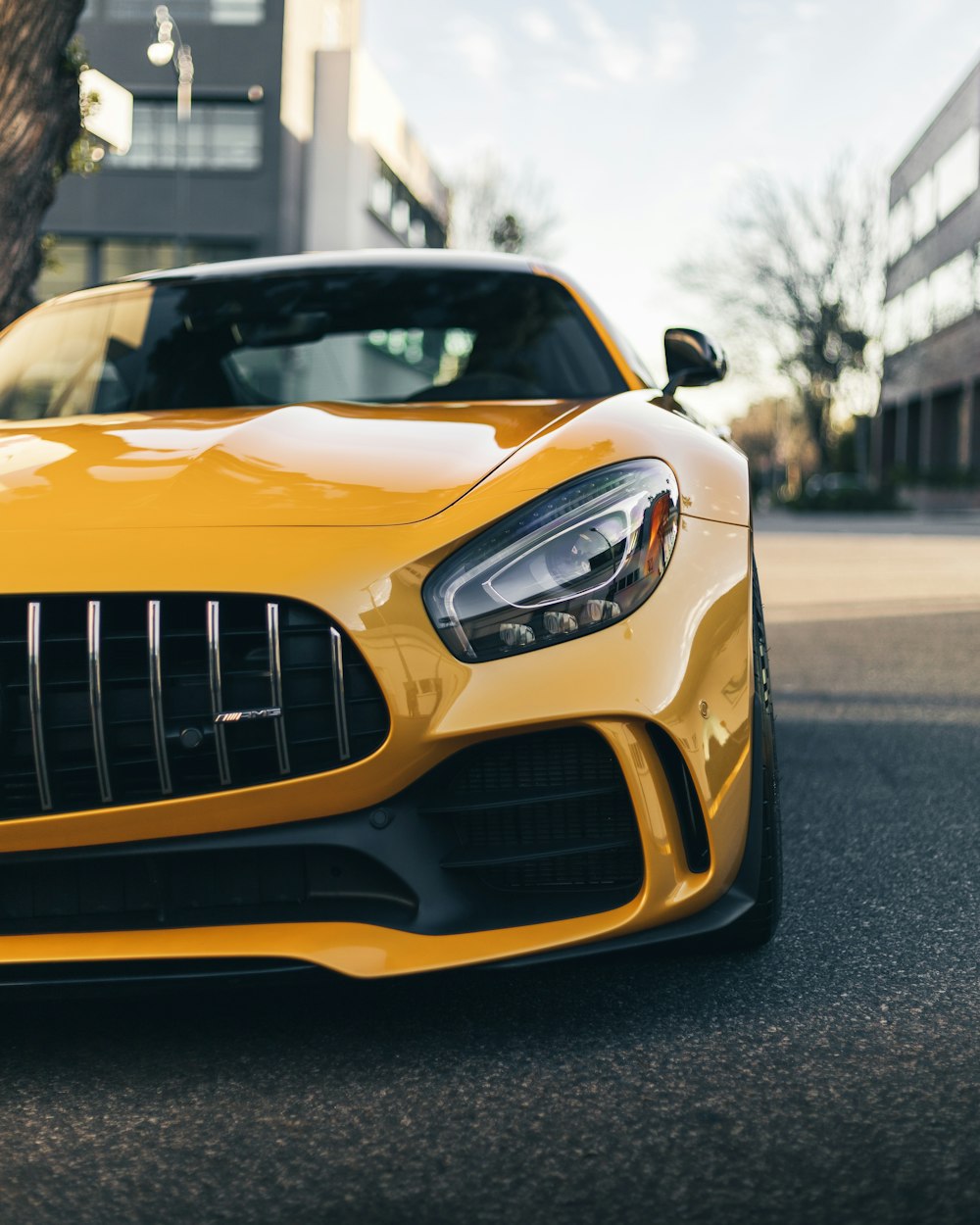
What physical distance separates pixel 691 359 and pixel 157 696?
1892mm

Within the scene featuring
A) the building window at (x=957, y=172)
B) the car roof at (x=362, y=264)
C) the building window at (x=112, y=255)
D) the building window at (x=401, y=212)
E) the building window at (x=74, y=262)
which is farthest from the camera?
the building window at (x=957, y=172)

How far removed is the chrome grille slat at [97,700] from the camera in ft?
6.35

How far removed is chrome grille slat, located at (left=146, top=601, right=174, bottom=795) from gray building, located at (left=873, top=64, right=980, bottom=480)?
39.2 m

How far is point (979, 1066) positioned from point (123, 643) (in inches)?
52.7

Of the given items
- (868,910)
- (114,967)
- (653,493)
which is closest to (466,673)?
(653,493)

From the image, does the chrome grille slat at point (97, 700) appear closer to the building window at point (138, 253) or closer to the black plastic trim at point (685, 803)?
A: the black plastic trim at point (685, 803)

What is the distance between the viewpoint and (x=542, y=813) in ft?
6.64

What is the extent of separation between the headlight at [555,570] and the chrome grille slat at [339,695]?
0.47 ft

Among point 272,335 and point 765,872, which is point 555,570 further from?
point 272,335

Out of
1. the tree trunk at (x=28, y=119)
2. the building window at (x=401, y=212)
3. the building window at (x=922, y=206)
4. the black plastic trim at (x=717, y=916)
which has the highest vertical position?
the building window at (x=922, y=206)

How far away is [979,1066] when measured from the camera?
1.94 meters

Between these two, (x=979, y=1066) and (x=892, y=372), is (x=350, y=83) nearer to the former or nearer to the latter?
(x=892, y=372)

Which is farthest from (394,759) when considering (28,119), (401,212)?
(401,212)

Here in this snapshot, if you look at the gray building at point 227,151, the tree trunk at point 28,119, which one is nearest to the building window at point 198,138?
the gray building at point 227,151
